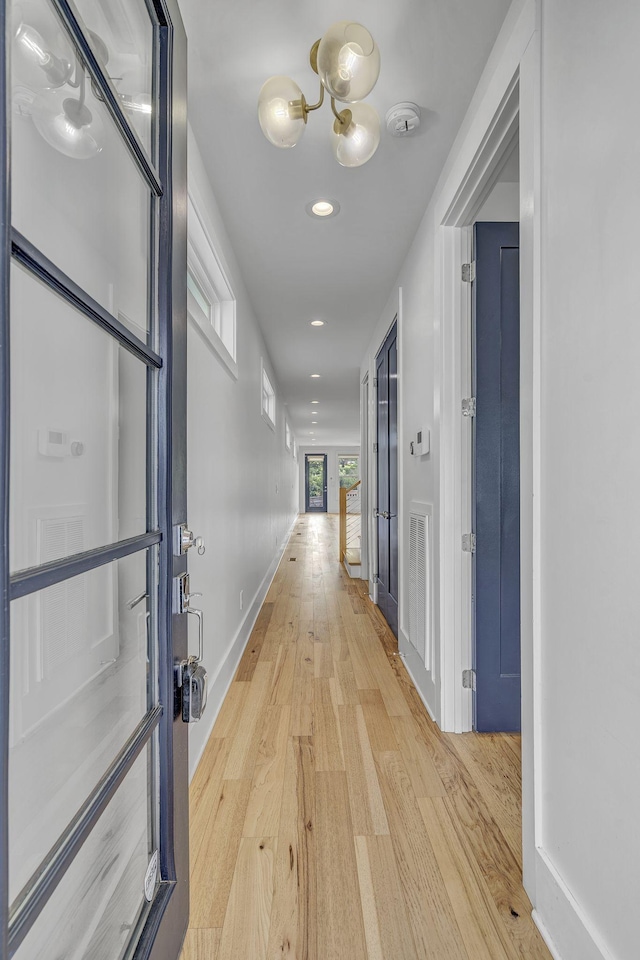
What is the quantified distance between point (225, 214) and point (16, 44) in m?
2.14

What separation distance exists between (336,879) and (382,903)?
0.45 ft

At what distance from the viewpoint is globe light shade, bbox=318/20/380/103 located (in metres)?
1.17

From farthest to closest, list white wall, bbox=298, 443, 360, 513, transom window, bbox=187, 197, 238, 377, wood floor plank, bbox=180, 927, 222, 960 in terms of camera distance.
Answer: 1. white wall, bbox=298, 443, 360, 513
2. transom window, bbox=187, 197, 238, 377
3. wood floor plank, bbox=180, 927, 222, 960

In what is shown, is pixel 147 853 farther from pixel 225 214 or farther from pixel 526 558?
pixel 225 214

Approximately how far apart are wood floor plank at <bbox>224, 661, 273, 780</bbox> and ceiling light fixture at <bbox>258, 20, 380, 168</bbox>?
212 cm

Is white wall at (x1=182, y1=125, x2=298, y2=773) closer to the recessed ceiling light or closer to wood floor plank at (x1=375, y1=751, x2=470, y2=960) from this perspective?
the recessed ceiling light

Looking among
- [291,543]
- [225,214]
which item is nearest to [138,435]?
[225,214]

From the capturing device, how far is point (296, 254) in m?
2.96

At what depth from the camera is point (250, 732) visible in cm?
210

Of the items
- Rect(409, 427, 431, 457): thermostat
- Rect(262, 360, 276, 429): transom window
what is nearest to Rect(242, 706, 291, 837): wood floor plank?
Rect(409, 427, 431, 457): thermostat

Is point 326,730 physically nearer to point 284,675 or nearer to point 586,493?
point 284,675

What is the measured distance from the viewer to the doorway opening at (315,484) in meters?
17.3

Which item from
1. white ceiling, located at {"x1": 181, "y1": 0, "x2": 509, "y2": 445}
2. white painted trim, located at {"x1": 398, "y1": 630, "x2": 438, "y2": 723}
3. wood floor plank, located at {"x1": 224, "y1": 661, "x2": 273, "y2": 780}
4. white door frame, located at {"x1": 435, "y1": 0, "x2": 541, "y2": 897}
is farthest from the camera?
white painted trim, located at {"x1": 398, "y1": 630, "x2": 438, "y2": 723}

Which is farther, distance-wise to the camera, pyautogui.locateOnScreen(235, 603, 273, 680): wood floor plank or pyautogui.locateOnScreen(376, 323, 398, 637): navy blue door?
pyautogui.locateOnScreen(376, 323, 398, 637): navy blue door
